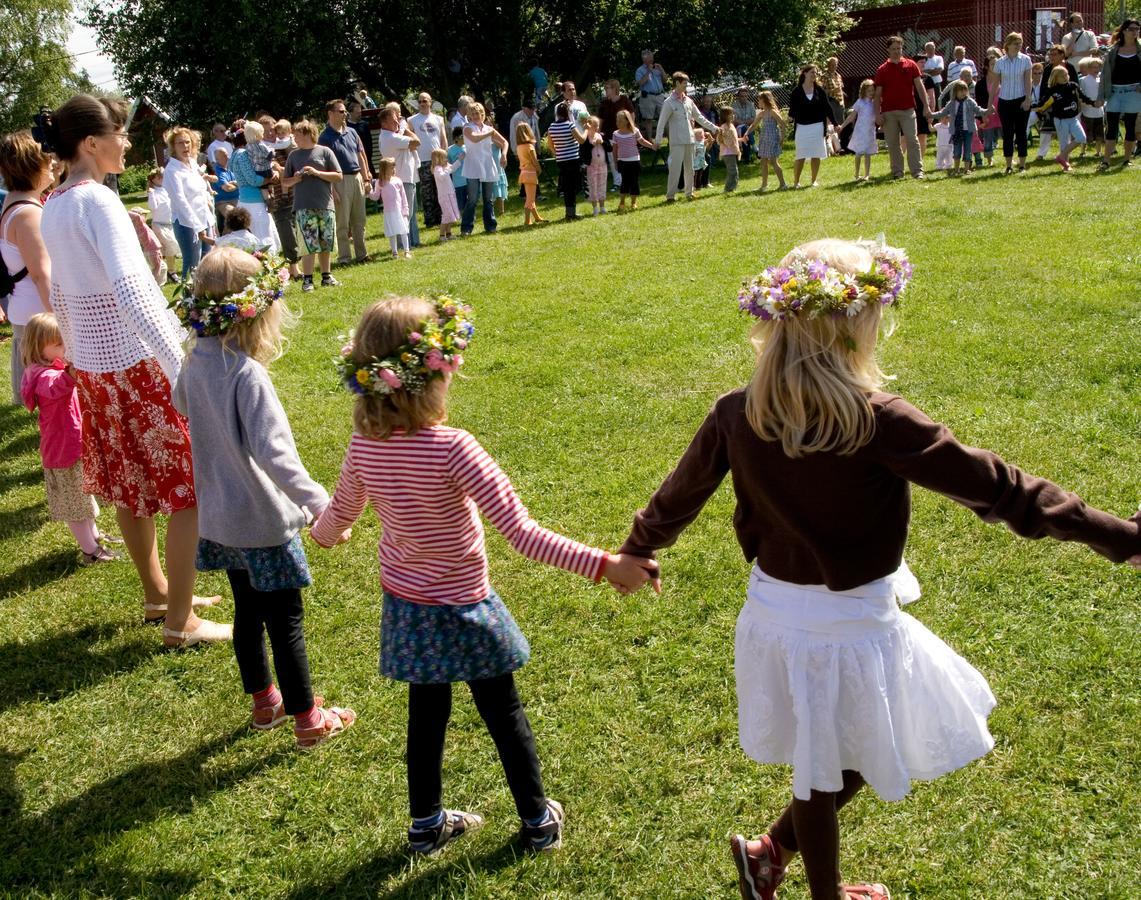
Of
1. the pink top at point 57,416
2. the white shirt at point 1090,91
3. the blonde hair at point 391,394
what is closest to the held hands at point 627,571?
the blonde hair at point 391,394

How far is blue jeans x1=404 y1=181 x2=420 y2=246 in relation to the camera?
14.7 meters

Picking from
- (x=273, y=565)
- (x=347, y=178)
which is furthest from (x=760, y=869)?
(x=347, y=178)

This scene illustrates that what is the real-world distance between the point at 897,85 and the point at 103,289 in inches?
575

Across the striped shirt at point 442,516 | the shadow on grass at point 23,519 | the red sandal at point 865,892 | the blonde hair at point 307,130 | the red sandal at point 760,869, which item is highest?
the blonde hair at point 307,130

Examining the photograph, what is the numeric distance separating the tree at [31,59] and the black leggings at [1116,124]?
39255 millimetres

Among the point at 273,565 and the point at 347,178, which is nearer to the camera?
the point at 273,565

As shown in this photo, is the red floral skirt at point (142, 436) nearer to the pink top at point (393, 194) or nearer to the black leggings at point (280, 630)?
the black leggings at point (280, 630)

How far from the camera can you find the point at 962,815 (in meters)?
3.25

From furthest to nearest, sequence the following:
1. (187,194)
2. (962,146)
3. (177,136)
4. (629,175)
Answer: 1. (629,175)
2. (962,146)
3. (187,194)
4. (177,136)

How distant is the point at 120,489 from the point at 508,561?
189 cm

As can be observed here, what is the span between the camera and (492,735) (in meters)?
3.17

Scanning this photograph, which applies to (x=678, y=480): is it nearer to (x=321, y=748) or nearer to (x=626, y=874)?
(x=626, y=874)

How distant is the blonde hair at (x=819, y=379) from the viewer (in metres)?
2.40

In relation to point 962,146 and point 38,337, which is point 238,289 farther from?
point 962,146
